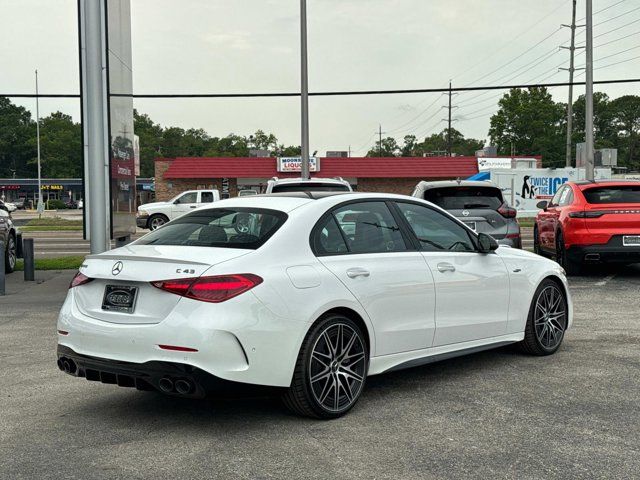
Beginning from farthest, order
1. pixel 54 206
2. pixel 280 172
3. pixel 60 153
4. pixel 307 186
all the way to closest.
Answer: pixel 60 153 < pixel 54 206 < pixel 280 172 < pixel 307 186

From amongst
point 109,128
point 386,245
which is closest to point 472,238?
point 386,245

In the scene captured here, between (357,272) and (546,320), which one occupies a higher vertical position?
(357,272)

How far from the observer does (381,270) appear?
535 centimetres

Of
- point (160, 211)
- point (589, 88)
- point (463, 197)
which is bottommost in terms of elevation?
point (160, 211)

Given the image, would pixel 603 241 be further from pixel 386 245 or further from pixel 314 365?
pixel 314 365

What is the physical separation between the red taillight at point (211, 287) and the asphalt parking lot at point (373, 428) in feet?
2.16

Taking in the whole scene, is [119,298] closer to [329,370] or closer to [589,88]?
[329,370]

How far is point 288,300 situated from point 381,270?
0.96 metres

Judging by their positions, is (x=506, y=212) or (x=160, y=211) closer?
(x=506, y=212)

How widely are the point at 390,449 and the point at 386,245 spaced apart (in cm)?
173

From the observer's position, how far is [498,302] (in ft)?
20.7

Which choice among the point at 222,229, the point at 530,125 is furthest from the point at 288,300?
the point at 530,125

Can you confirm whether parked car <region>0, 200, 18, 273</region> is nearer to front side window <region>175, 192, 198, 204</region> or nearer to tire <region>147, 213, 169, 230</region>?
tire <region>147, 213, 169, 230</region>

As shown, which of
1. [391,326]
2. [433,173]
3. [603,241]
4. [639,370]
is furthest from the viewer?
[433,173]
